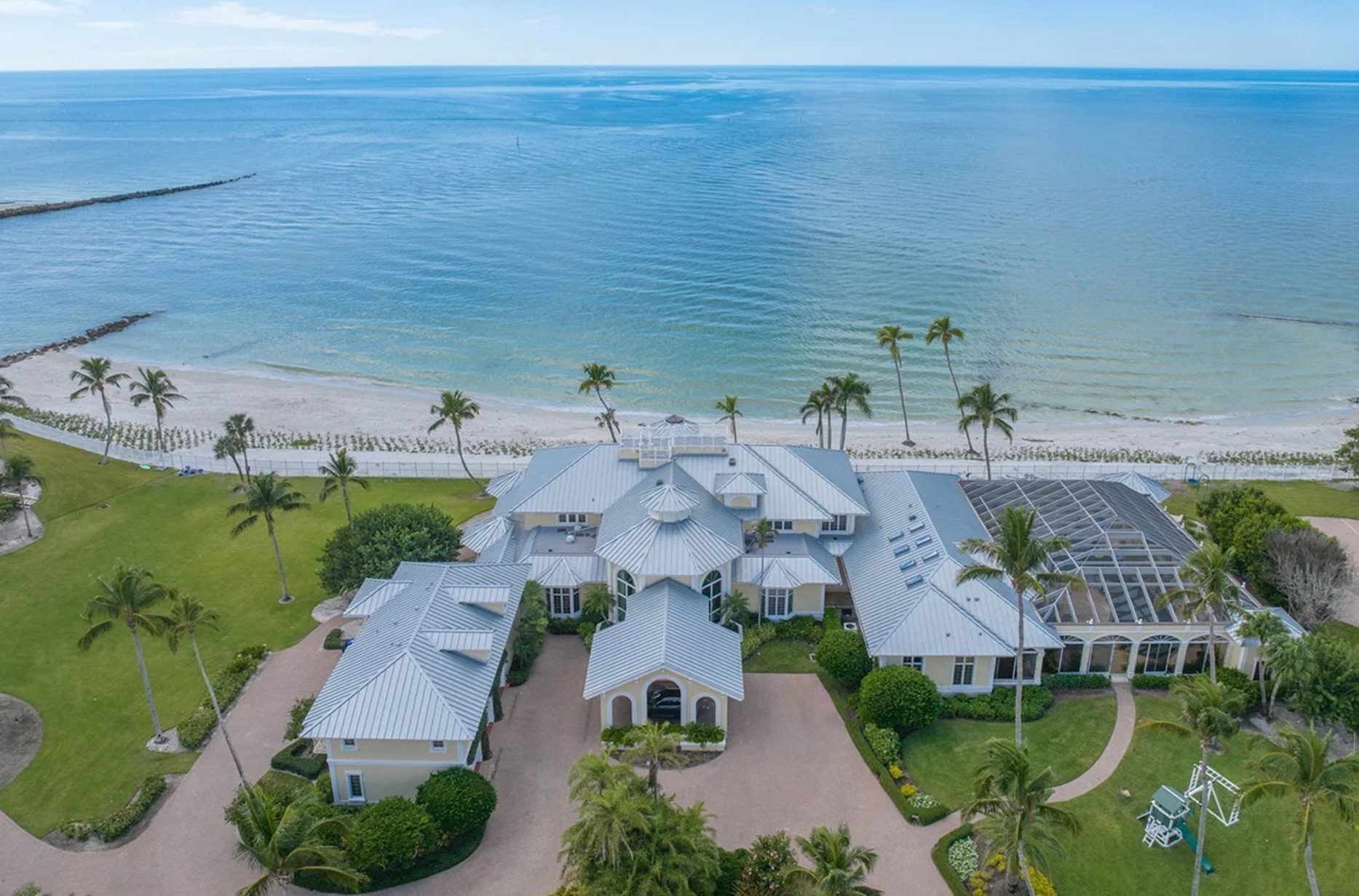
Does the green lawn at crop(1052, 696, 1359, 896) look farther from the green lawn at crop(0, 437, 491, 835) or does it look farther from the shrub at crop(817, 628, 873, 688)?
the green lawn at crop(0, 437, 491, 835)

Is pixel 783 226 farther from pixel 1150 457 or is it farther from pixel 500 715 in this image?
pixel 500 715

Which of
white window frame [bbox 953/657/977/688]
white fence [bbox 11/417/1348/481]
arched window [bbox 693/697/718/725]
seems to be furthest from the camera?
white fence [bbox 11/417/1348/481]

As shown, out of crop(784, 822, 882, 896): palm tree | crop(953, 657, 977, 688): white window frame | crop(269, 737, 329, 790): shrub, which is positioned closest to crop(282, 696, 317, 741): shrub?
crop(269, 737, 329, 790): shrub

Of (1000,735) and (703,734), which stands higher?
(703,734)

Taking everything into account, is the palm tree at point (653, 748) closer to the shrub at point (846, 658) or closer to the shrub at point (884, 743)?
the shrub at point (884, 743)

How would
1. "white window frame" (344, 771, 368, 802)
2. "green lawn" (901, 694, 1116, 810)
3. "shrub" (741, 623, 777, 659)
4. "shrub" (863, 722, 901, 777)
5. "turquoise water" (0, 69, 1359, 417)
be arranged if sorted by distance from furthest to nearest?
1. "turquoise water" (0, 69, 1359, 417)
2. "shrub" (741, 623, 777, 659)
3. "shrub" (863, 722, 901, 777)
4. "green lawn" (901, 694, 1116, 810)
5. "white window frame" (344, 771, 368, 802)

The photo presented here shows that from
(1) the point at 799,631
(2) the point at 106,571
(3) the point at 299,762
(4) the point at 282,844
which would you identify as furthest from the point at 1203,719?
(2) the point at 106,571

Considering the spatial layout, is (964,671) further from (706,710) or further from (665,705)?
(665,705)

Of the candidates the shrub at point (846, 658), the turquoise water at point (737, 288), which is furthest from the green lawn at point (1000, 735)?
the turquoise water at point (737, 288)

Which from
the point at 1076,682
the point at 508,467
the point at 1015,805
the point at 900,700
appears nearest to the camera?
the point at 1015,805
